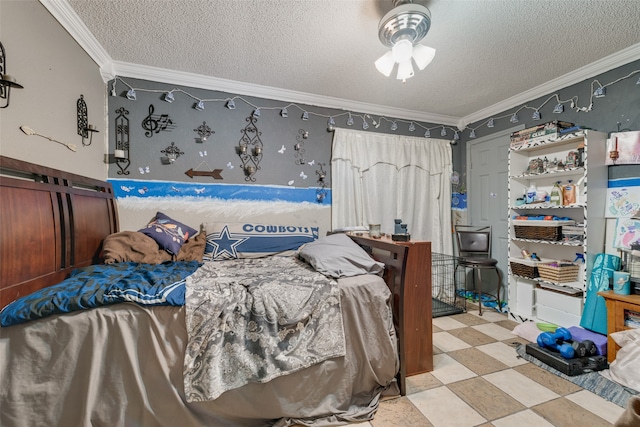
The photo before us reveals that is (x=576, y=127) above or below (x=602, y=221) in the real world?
above

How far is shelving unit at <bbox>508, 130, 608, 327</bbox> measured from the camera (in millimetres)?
2336

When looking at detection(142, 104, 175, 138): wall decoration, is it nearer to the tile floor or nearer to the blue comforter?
the blue comforter

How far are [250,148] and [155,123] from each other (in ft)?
3.00

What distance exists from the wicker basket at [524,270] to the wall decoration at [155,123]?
3.81 metres

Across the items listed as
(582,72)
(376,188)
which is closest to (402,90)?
(376,188)

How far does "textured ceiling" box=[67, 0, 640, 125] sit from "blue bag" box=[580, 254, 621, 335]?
5.77 ft

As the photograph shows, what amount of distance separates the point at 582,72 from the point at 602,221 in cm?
140

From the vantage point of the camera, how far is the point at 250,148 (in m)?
2.91

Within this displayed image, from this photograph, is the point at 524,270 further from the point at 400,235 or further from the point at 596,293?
the point at 400,235

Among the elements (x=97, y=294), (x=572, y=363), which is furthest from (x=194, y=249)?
(x=572, y=363)

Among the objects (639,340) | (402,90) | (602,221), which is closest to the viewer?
(639,340)

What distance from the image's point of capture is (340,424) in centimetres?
143

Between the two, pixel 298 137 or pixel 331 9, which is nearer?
pixel 331 9

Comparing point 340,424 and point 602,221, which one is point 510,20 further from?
point 340,424
